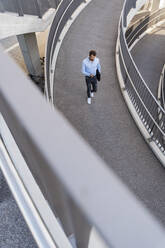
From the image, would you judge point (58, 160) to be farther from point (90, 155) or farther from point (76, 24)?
point (76, 24)

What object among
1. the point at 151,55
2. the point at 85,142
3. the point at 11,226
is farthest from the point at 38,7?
the point at 151,55

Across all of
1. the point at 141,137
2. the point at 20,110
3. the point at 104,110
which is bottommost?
the point at 141,137

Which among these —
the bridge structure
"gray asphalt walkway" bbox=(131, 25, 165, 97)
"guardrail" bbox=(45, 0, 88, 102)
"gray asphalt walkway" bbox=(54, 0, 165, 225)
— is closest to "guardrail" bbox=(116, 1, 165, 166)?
the bridge structure

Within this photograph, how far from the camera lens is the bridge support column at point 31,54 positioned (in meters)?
9.26

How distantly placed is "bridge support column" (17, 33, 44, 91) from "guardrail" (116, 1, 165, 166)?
13.5ft

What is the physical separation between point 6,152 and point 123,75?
6242 mm

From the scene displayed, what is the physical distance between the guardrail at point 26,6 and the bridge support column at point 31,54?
1.67 meters

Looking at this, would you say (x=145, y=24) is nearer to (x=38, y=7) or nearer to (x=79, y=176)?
(x=38, y=7)

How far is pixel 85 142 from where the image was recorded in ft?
1.90

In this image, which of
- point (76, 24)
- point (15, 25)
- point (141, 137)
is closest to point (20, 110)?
point (141, 137)

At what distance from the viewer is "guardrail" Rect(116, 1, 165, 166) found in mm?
5459

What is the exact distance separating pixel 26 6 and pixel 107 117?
4580 mm

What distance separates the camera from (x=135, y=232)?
465 mm

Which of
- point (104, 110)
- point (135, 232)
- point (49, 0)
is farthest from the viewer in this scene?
point (49, 0)
